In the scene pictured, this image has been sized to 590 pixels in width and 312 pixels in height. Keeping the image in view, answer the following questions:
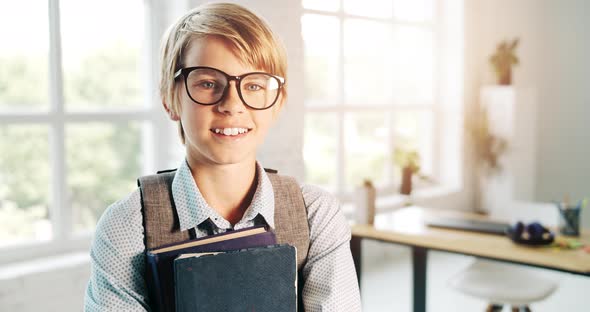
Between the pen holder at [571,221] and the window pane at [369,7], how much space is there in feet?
7.39

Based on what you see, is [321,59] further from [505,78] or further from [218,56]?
[218,56]

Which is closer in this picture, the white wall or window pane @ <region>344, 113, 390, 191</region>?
window pane @ <region>344, 113, 390, 191</region>

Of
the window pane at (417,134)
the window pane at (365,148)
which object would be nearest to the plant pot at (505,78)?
the window pane at (417,134)

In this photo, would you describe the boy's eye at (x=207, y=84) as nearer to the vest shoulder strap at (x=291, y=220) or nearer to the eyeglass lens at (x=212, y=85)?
the eyeglass lens at (x=212, y=85)

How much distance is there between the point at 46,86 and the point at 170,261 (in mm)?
2244

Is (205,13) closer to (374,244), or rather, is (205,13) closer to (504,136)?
(374,244)

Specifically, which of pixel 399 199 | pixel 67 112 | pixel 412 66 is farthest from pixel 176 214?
pixel 412 66

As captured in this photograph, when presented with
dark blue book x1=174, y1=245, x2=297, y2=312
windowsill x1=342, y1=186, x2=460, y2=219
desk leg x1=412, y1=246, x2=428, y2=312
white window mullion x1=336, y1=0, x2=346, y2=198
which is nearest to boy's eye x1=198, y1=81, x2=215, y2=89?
dark blue book x1=174, y1=245, x2=297, y2=312

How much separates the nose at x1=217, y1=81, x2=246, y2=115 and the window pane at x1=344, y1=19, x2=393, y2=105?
351 cm

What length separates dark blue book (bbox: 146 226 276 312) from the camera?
0.92m

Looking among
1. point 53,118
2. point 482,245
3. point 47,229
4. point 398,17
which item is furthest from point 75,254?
point 398,17

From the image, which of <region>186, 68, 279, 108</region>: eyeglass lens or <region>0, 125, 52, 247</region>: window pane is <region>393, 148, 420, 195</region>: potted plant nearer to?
<region>0, 125, 52, 247</region>: window pane

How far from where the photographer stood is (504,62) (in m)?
5.30

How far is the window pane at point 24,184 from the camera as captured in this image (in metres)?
2.80
